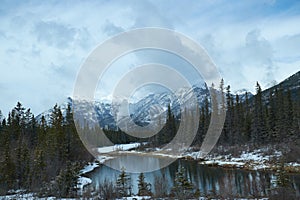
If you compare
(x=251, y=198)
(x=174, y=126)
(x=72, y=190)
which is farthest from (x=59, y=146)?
(x=174, y=126)

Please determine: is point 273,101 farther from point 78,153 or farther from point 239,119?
point 78,153

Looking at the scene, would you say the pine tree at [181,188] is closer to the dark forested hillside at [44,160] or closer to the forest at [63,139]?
the forest at [63,139]

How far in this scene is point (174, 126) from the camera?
82875 millimetres

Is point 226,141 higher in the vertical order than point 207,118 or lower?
lower

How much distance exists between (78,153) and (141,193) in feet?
104

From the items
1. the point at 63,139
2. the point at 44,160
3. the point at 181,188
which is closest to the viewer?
the point at 181,188

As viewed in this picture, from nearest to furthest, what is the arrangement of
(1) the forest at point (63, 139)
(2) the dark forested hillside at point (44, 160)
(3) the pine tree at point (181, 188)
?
(3) the pine tree at point (181, 188) → (2) the dark forested hillside at point (44, 160) → (1) the forest at point (63, 139)

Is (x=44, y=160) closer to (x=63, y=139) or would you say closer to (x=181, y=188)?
(x=63, y=139)

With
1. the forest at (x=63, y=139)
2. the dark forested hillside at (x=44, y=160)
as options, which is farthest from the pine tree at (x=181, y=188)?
the dark forested hillside at (x=44, y=160)

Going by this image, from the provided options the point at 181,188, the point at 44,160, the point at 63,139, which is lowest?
the point at 181,188

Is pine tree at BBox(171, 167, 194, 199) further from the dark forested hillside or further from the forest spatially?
the dark forested hillside

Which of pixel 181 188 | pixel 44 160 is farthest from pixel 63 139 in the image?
pixel 181 188

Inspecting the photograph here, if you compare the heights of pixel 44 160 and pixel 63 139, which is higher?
pixel 63 139

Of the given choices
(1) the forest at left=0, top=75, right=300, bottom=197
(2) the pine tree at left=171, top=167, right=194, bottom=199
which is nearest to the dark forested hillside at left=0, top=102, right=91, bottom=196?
(1) the forest at left=0, top=75, right=300, bottom=197
